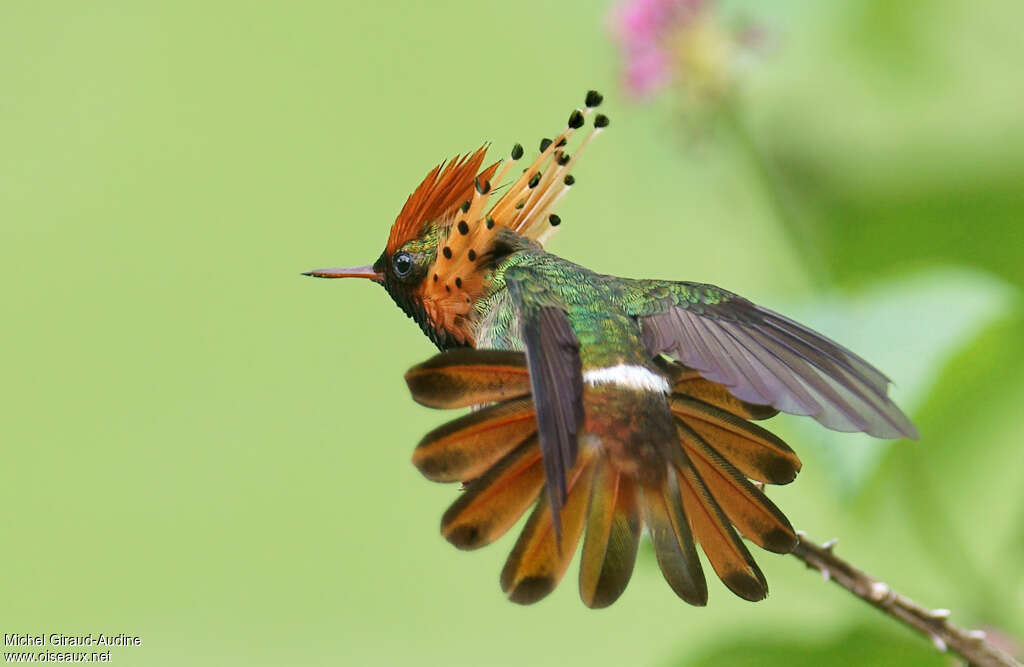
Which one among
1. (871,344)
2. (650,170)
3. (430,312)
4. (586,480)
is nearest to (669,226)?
(650,170)

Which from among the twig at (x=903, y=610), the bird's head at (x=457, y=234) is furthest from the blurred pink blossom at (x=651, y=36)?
the twig at (x=903, y=610)

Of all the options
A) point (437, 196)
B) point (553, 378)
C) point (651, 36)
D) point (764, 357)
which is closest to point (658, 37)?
point (651, 36)

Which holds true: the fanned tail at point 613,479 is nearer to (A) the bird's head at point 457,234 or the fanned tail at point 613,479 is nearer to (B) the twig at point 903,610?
(B) the twig at point 903,610

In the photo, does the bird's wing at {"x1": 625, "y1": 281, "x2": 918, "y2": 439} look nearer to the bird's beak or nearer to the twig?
the twig

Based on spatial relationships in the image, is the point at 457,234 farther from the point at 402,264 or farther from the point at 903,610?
the point at 903,610

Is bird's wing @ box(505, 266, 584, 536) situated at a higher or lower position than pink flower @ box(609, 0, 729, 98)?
lower

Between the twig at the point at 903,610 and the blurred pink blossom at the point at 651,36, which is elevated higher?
the blurred pink blossom at the point at 651,36

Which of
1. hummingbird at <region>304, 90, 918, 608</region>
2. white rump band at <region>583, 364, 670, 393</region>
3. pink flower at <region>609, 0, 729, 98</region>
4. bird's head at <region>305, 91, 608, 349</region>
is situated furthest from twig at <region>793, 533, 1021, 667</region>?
pink flower at <region>609, 0, 729, 98</region>
